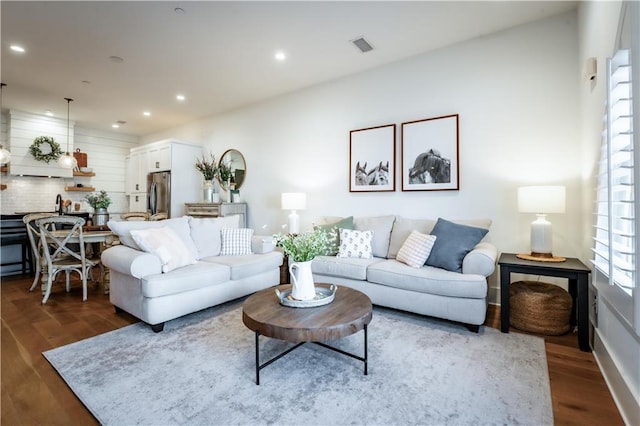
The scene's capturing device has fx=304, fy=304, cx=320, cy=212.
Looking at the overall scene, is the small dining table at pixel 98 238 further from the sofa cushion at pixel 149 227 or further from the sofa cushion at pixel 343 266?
the sofa cushion at pixel 343 266

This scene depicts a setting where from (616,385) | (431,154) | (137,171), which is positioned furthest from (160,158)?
(616,385)

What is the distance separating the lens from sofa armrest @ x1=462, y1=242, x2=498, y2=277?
2.53m

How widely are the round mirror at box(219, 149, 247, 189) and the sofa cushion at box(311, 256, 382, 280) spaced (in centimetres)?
284

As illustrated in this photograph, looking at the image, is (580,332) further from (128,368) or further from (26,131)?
(26,131)

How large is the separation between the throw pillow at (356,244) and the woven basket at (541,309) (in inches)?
55.6

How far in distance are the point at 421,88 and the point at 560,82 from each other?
52.9 inches

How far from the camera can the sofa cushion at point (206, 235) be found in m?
3.45

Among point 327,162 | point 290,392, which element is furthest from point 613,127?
point 327,162

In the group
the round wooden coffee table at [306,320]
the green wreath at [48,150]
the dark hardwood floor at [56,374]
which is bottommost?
the dark hardwood floor at [56,374]

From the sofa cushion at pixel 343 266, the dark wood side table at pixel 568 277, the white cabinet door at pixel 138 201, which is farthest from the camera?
the white cabinet door at pixel 138 201

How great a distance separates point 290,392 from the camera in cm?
171

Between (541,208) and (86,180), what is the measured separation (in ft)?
26.9

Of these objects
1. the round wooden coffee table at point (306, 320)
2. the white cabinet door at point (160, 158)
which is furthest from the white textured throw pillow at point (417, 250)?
the white cabinet door at point (160, 158)

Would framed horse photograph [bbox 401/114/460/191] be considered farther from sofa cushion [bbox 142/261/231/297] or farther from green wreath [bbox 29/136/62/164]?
green wreath [bbox 29/136/62/164]
